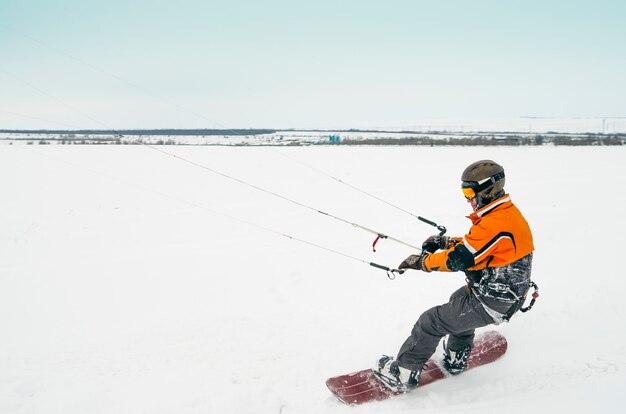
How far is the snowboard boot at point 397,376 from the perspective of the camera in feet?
13.9

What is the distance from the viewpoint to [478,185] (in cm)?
378

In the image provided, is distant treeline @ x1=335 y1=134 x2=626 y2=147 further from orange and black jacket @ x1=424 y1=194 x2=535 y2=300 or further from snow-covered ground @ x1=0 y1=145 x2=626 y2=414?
orange and black jacket @ x1=424 y1=194 x2=535 y2=300

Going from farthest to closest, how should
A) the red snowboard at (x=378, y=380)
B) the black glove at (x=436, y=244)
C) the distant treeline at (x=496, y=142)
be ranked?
the distant treeline at (x=496, y=142) → the black glove at (x=436, y=244) → the red snowboard at (x=378, y=380)

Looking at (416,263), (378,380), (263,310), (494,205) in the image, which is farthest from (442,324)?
(263,310)

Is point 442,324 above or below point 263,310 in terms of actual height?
above

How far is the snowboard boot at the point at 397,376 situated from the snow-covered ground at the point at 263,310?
159 mm

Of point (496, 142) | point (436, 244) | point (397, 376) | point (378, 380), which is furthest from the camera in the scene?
point (496, 142)

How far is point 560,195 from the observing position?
13773 millimetres

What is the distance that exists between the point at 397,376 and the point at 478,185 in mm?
2178

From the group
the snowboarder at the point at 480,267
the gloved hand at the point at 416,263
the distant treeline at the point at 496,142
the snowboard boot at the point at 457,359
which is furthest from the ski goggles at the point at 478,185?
the distant treeline at the point at 496,142

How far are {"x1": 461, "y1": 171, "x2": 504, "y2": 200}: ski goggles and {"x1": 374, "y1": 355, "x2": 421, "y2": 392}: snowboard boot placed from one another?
1.95 m

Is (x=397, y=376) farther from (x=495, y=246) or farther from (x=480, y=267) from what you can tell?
(x=495, y=246)

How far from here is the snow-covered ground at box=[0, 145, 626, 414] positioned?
14.3ft

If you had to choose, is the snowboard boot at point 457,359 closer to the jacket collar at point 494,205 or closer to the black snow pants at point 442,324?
the black snow pants at point 442,324
